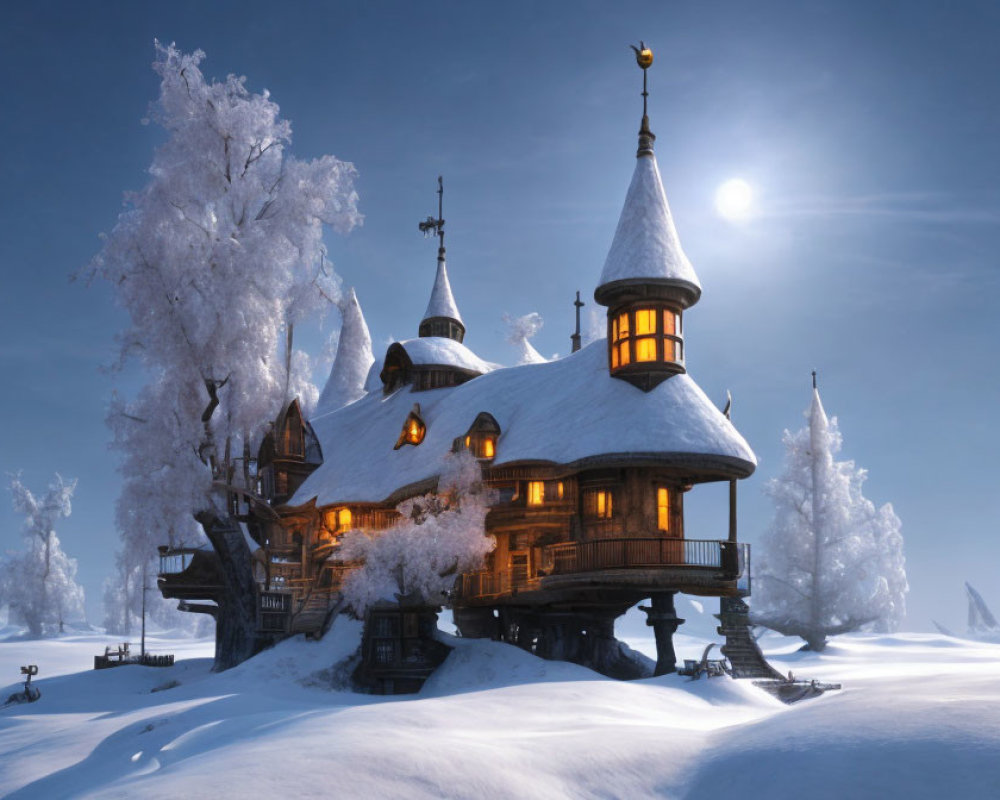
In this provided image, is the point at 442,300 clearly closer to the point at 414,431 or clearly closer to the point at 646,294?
the point at 414,431

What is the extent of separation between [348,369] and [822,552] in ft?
101

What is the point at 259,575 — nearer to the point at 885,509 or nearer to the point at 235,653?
the point at 235,653

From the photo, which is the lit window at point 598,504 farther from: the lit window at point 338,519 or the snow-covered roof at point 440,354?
the snow-covered roof at point 440,354

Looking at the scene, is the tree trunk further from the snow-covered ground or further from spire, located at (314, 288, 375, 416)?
spire, located at (314, 288, 375, 416)

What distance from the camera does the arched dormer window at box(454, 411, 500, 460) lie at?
34.8 metres

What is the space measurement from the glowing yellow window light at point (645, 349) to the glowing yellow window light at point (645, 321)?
25 centimetres

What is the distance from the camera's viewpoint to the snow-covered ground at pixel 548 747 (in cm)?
1145

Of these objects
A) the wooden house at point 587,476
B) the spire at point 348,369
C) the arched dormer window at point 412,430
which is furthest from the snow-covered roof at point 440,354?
the spire at point 348,369

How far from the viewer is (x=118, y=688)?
34.6m

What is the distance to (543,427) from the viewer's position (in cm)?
3369

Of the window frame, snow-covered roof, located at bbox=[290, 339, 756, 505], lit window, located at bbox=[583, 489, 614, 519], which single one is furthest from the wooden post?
the window frame

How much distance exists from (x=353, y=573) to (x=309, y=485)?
40.9 ft

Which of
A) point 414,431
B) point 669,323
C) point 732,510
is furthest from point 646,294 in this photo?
point 414,431

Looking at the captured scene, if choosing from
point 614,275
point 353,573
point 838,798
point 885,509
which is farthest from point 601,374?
point 885,509
